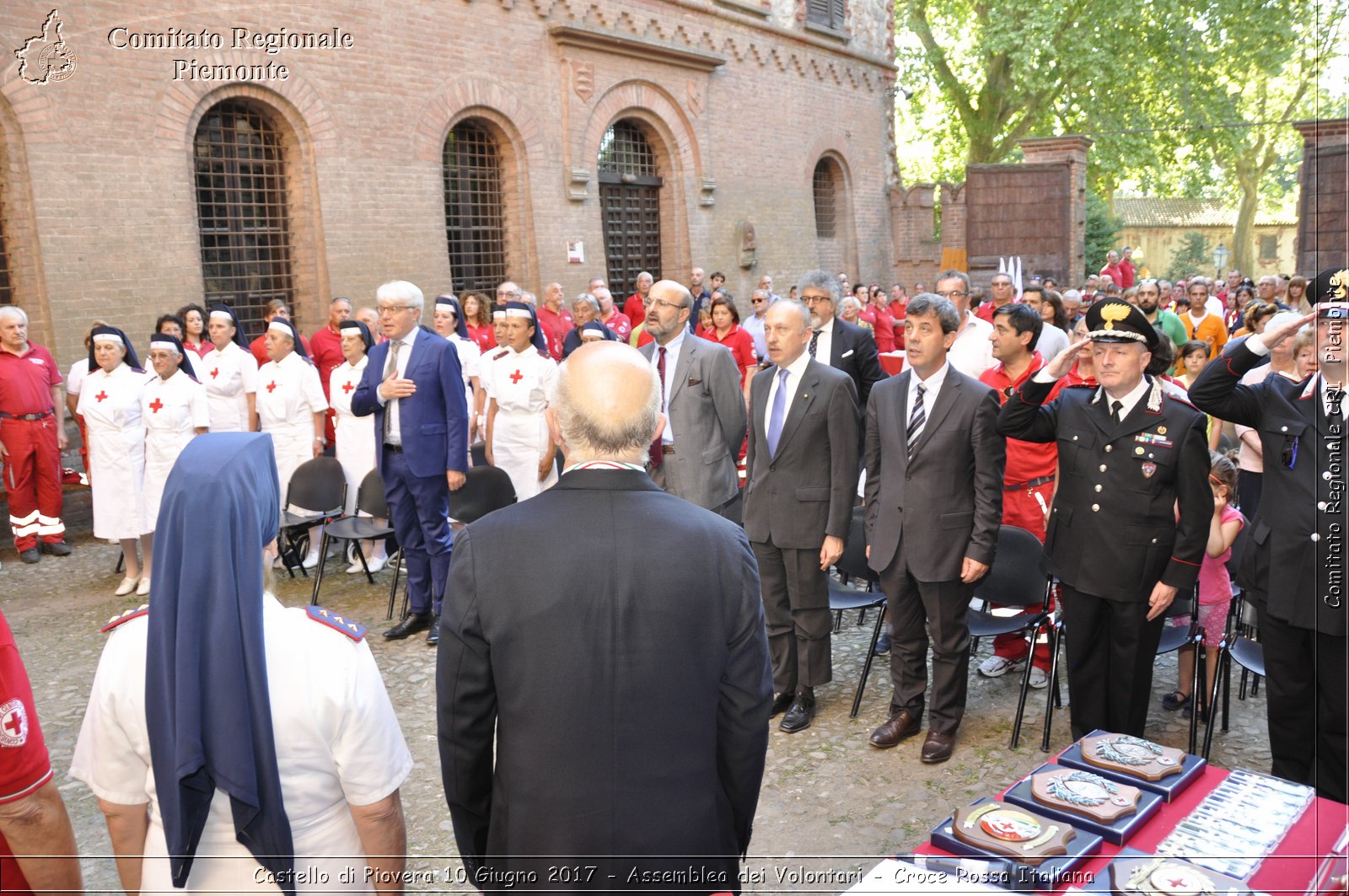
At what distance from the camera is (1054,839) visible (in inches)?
98.6

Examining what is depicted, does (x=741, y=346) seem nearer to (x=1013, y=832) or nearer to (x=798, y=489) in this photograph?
(x=798, y=489)

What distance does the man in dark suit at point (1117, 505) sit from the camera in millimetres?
4121

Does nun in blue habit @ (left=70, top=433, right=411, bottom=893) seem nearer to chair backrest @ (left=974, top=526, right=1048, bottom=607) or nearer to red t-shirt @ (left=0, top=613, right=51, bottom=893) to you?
red t-shirt @ (left=0, top=613, right=51, bottom=893)

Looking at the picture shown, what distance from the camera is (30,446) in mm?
9156

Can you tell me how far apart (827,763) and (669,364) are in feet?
7.86

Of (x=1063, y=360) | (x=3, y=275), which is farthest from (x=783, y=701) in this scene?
(x=3, y=275)

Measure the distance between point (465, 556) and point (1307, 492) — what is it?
318 cm

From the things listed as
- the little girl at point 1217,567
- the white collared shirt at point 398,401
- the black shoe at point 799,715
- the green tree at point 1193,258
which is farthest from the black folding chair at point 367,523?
the green tree at point 1193,258

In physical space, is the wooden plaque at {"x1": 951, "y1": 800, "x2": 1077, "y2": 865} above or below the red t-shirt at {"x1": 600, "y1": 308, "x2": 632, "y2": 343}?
below

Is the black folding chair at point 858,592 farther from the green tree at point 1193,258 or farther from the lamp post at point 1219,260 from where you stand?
the green tree at point 1193,258

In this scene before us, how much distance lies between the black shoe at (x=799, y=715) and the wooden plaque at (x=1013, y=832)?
102 inches

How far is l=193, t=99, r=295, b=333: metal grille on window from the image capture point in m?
11.7

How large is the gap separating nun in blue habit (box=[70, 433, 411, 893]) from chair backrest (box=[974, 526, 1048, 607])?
3.66m

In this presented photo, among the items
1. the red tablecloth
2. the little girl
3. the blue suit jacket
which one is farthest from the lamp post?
the red tablecloth
